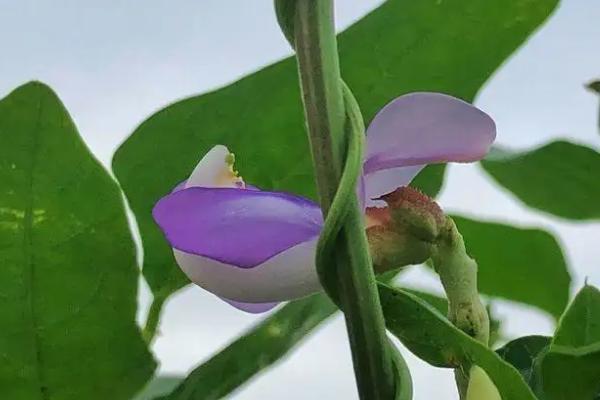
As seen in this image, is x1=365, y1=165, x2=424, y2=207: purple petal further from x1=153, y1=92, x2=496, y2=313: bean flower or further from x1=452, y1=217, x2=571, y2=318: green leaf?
x1=452, y1=217, x2=571, y2=318: green leaf

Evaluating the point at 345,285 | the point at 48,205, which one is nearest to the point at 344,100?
the point at 345,285

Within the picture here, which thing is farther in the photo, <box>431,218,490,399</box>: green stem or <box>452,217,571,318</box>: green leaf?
<box>452,217,571,318</box>: green leaf

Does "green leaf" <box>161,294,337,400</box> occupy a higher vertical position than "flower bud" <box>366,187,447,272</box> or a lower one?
lower

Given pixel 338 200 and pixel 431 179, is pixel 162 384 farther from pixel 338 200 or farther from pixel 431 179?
pixel 338 200

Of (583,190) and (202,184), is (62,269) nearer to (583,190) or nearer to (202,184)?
(202,184)

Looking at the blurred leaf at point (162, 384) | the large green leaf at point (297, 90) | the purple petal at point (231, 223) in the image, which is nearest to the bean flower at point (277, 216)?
the purple petal at point (231, 223)

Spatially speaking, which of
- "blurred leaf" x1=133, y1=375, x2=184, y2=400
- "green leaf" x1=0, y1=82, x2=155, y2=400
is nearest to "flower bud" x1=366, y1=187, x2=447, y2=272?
"green leaf" x1=0, y1=82, x2=155, y2=400
